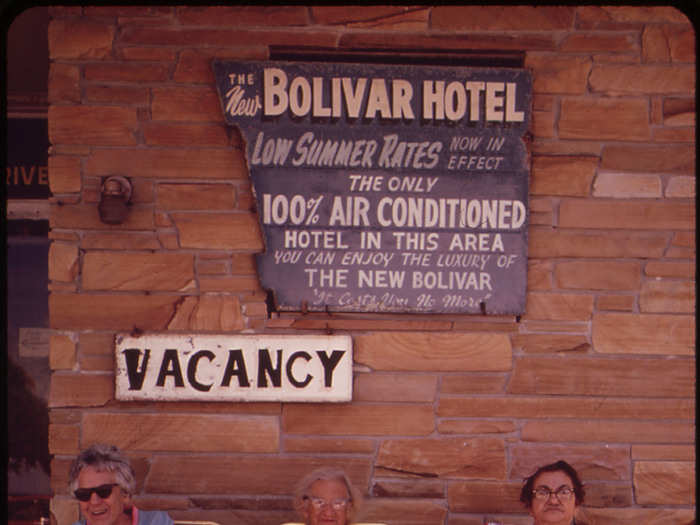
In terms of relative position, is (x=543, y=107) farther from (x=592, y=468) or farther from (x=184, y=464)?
(x=184, y=464)

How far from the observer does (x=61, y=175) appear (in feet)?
9.70

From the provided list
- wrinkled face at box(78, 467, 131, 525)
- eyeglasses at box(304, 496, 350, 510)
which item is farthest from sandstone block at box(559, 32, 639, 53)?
wrinkled face at box(78, 467, 131, 525)

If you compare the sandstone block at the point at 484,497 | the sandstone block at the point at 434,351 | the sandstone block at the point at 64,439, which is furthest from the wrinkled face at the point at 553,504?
the sandstone block at the point at 64,439

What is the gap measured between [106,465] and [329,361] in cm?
110

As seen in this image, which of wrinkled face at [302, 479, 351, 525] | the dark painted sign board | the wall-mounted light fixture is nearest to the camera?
wrinkled face at [302, 479, 351, 525]

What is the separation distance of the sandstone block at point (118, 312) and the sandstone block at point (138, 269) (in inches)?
2.6

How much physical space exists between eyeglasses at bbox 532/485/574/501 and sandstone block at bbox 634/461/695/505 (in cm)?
55

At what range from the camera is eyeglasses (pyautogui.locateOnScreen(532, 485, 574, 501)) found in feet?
8.80

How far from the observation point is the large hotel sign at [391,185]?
296cm

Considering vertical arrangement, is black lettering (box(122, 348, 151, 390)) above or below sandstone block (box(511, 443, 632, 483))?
above

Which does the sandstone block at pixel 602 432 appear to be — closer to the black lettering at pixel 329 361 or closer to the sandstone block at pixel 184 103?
the black lettering at pixel 329 361

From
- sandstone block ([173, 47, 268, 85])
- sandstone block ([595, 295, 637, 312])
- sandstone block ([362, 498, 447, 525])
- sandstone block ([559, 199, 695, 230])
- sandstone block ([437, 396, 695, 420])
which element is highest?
sandstone block ([173, 47, 268, 85])

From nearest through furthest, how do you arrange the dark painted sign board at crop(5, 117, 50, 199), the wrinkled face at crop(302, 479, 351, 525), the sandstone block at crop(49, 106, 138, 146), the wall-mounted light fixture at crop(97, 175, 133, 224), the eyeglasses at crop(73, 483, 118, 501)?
the eyeglasses at crop(73, 483, 118, 501) → the wrinkled face at crop(302, 479, 351, 525) → the wall-mounted light fixture at crop(97, 175, 133, 224) → the sandstone block at crop(49, 106, 138, 146) → the dark painted sign board at crop(5, 117, 50, 199)

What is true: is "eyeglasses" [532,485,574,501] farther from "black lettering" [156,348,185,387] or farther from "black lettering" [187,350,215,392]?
"black lettering" [156,348,185,387]
